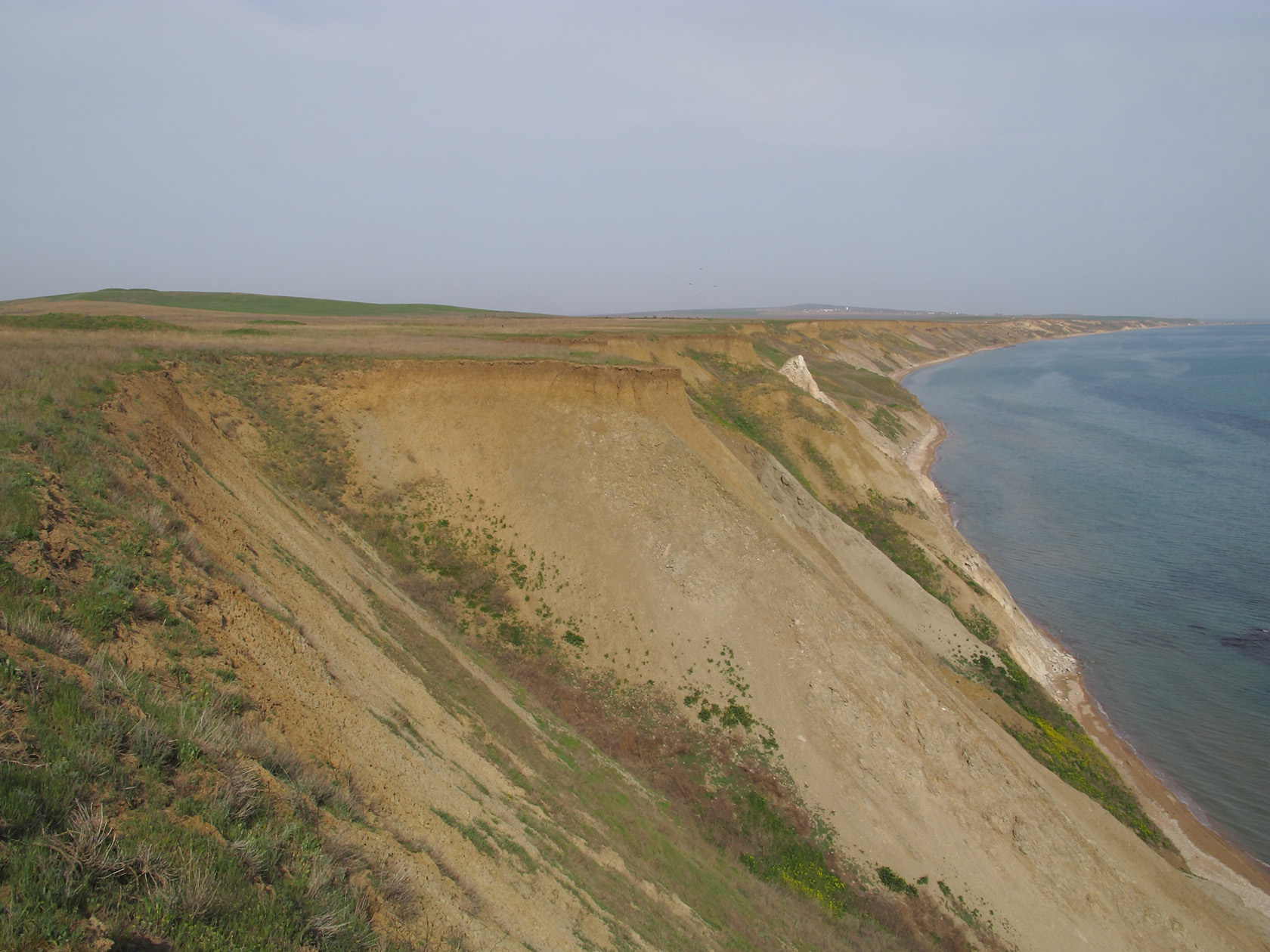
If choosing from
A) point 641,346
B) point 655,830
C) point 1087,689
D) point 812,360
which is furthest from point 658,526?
point 812,360

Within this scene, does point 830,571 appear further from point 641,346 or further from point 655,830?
point 641,346

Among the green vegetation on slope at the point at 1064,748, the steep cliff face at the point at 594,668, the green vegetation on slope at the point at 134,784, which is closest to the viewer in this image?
the green vegetation on slope at the point at 134,784

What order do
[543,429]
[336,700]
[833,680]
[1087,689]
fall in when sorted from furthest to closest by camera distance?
[1087,689]
[543,429]
[833,680]
[336,700]

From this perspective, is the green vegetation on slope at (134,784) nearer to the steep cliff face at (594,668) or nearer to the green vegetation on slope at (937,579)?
the steep cliff face at (594,668)

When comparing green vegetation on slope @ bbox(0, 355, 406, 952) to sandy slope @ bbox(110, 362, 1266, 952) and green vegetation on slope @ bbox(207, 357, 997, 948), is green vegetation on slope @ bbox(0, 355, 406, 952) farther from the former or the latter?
green vegetation on slope @ bbox(207, 357, 997, 948)

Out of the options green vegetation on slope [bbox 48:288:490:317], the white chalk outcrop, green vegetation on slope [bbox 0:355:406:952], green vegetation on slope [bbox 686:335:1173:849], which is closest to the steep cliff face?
green vegetation on slope [bbox 0:355:406:952]

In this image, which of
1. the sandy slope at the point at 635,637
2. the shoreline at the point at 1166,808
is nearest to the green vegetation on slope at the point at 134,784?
the sandy slope at the point at 635,637

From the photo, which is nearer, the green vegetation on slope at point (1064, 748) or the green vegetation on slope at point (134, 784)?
the green vegetation on slope at point (134, 784)
